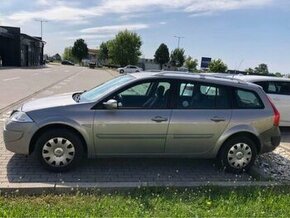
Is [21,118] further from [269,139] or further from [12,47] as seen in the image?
[12,47]

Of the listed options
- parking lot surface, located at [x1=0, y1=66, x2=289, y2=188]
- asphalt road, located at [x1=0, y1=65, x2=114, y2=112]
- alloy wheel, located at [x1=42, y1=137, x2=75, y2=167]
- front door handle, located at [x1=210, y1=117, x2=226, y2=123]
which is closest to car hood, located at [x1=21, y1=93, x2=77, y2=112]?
alloy wheel, located at [x1=42, y1=137, x2=75, y2=167]

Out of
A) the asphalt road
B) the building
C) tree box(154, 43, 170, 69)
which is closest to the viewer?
the asphalt road

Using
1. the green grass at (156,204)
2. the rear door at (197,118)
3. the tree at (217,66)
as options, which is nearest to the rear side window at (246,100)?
the rear door at (197,118)

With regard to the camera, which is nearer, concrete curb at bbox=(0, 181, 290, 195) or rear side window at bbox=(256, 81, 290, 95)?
concrete curb at bbox=(0, 181, 290, 195)

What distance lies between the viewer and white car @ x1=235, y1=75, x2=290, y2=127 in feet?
32.0

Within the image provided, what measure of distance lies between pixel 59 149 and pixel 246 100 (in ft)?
10.0

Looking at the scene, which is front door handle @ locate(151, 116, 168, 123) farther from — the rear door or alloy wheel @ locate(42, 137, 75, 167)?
alloy wheel @ locate(42, 137, 75, 167)

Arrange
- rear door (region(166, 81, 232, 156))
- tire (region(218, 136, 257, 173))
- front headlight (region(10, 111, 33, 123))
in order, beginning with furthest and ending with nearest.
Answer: tire (region(218, 136, 257, 173)) < rear door (region(166, 81, 232, 156)) < front headlight (region(10, 111, 33, 123))

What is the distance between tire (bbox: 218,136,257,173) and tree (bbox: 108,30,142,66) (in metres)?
74.6

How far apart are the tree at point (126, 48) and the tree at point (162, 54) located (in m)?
7.03

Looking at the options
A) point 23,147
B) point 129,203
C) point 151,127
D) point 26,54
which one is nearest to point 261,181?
point 151,127

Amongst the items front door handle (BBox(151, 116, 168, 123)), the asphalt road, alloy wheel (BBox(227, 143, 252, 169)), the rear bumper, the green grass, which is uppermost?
front door handle (BBox(151, 116, 168, 123))

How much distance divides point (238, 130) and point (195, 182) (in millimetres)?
1151

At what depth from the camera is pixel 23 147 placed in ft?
18.4
